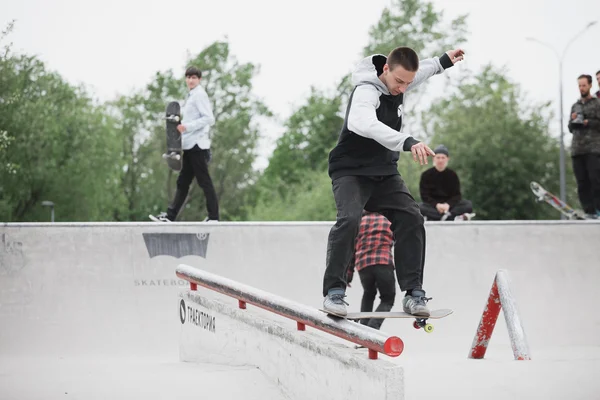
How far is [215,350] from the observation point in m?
6.68

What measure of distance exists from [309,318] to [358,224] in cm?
69

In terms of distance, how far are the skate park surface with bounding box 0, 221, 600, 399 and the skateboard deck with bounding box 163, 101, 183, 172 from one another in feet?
3.70

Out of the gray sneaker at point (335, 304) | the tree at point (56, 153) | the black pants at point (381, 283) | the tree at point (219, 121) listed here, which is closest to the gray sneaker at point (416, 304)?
the gray sneaker at point (335, 304)

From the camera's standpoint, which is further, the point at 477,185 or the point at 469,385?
the point at 477,185

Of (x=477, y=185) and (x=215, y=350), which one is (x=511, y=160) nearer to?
(x=477, y=185)

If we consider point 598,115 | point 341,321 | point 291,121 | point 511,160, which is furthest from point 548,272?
point 291,121

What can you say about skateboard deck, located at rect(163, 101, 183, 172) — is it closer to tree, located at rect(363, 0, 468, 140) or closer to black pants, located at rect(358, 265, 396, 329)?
black pants, located at rect(358, 265, 396, 329)

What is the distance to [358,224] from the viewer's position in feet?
16.6

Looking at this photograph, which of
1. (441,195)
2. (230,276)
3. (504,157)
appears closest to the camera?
(230,276)

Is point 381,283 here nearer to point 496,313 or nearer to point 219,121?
point 496,313

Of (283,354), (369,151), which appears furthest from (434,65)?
(283,354)

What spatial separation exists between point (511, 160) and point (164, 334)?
30792 mm

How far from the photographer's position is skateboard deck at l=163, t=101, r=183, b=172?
9.65 meters

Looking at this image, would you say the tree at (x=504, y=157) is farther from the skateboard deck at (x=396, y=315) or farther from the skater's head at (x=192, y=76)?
the skateboard deck at (x=396, y=315)
